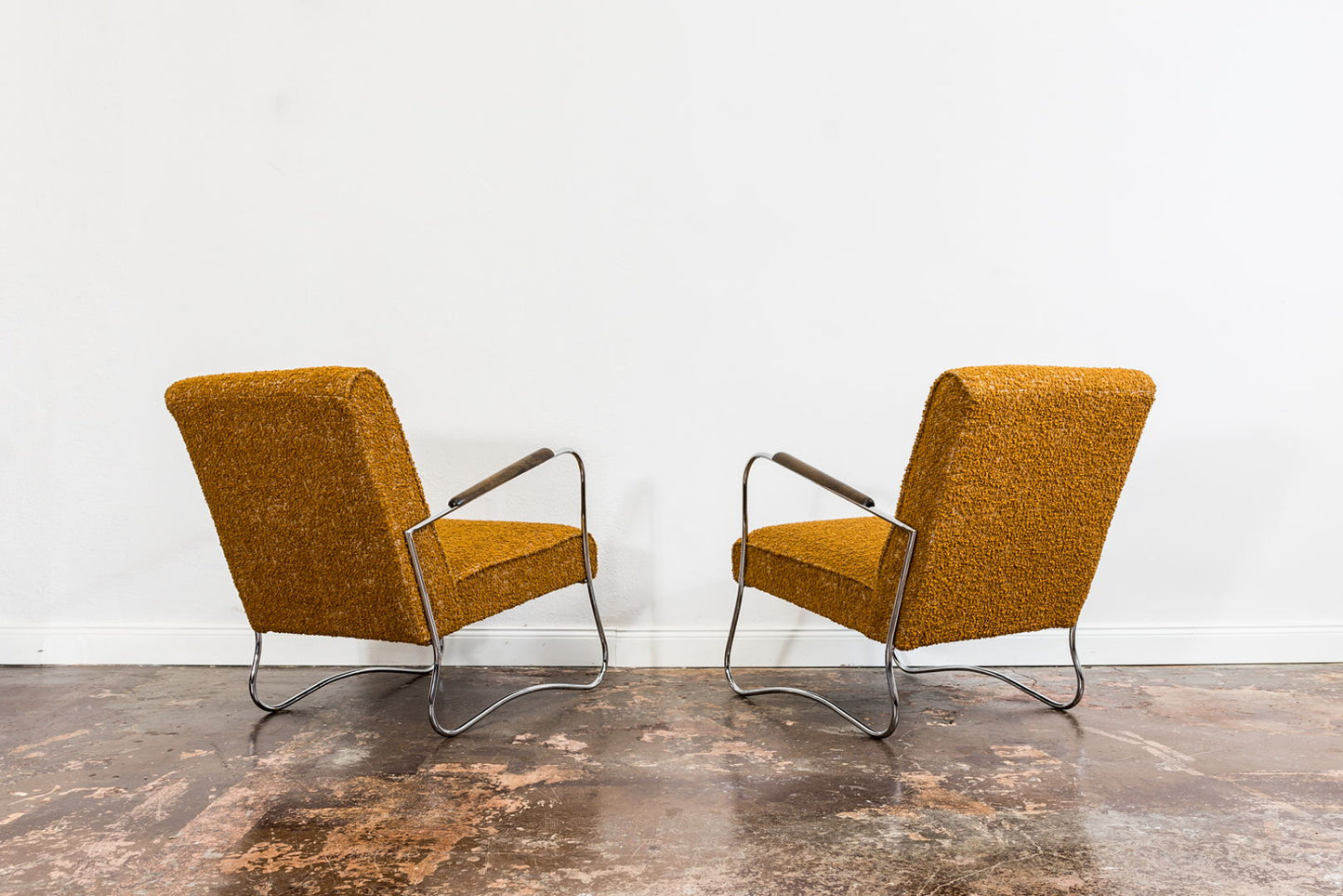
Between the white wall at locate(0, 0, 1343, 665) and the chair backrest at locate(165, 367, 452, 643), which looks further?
the white wall at locate(0, 0, 1343, 665)

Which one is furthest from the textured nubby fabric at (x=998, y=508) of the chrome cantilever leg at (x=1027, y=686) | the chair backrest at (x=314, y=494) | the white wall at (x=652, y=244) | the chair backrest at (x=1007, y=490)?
the chair backrest at (x=314, y=494)

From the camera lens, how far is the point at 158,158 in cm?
290

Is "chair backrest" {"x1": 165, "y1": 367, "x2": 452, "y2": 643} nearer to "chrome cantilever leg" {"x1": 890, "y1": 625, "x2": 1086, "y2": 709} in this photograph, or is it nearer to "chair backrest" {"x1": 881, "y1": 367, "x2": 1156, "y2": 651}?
"chair backrest" {"x1": 881, "y1": 367, "x2": 1156, "y2": 651}

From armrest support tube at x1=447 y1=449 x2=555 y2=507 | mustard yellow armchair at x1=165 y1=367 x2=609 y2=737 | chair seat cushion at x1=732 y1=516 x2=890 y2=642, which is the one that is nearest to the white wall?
chair seat cushion at x1=732 y1=516 x2=890 y2=642

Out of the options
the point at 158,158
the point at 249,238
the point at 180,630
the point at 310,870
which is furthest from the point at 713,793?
the point at 158,158

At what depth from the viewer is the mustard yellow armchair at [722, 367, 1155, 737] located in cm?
198

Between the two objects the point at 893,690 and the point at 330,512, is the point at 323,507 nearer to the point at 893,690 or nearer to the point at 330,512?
the point at 330,512

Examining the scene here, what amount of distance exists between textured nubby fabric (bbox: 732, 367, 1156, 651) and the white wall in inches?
30.3

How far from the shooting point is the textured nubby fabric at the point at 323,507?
78.1 inches

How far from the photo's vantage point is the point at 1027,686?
8.85 ft

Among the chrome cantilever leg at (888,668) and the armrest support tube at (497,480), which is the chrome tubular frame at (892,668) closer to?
the chrome cantilever leg at (888,668)

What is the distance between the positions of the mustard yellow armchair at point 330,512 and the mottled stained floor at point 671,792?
321 millimetres

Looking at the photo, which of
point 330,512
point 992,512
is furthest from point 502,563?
point 992,512

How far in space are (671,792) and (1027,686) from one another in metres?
1.29
